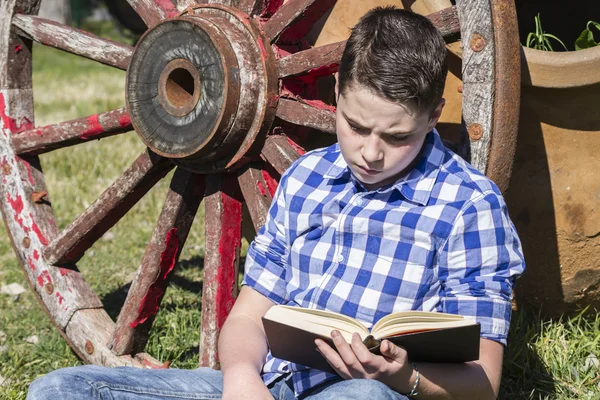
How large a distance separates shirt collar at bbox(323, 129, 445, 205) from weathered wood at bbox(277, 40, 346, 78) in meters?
0.46

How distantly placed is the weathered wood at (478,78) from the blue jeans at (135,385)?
648 millimetres

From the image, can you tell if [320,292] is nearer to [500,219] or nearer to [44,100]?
[500,219]

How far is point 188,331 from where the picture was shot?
10.8 ft

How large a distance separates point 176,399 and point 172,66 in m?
0.93

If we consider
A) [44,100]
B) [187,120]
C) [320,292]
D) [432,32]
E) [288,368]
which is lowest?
[44,100]

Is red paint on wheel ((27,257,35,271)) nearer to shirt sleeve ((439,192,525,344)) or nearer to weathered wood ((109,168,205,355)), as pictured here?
weathered wood ((109,168,205,355))

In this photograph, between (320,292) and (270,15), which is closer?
(320,292)

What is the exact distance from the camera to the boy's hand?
1.70 m

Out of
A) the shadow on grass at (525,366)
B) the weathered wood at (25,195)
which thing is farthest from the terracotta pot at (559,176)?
the weathered wood at (25,195)

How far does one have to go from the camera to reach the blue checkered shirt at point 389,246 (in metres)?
1.85

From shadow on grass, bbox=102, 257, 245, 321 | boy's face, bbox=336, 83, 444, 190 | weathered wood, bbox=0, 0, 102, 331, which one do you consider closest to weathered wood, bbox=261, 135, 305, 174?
boy's face, bbox=336, 83, 444, 190

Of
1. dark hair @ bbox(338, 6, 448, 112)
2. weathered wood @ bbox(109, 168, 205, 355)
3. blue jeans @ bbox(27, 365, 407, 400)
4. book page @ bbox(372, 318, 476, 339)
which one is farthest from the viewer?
weathered wood @ bbox(109, 168, 205, 355)

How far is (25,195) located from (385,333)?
6.13 feet

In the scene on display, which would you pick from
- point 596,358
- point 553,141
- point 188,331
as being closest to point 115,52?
point 188,331
